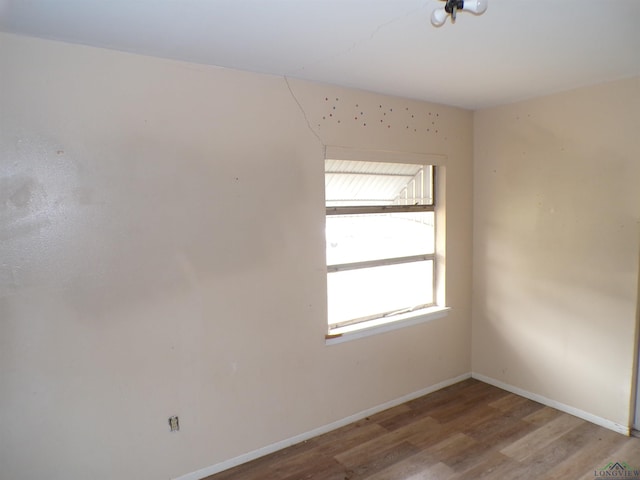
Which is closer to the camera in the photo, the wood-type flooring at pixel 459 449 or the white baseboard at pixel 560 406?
the wood-type flooring at pixel 459 449

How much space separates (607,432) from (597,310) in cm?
88

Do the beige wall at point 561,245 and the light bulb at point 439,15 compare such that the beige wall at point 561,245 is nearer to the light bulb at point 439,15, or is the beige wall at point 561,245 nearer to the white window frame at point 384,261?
the white window frame at point 384,261

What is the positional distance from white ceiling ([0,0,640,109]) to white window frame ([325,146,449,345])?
1.82ft

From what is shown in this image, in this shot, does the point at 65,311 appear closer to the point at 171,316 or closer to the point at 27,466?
the point at 171,316

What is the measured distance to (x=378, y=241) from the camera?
3.35 meters

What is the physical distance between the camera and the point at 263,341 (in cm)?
267

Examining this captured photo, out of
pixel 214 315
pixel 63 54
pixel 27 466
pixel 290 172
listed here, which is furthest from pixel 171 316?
pixel 63 54

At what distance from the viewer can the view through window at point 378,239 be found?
122 inches

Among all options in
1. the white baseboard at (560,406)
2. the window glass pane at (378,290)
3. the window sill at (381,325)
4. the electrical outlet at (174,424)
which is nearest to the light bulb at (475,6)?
the window glass pane at (378,290)

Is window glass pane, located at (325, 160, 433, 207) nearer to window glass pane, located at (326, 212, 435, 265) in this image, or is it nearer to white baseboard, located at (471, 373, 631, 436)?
window glass pane, located at (326, 212, 435, 265)

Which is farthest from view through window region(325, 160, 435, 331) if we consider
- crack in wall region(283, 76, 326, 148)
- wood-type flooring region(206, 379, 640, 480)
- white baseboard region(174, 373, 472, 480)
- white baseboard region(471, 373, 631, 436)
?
white baseboard region(471, 373, 631, 436)

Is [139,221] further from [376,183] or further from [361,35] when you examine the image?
[376,183]

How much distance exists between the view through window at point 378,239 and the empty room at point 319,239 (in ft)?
0.07

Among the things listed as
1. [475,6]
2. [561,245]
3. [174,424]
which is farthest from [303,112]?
[561,245]
